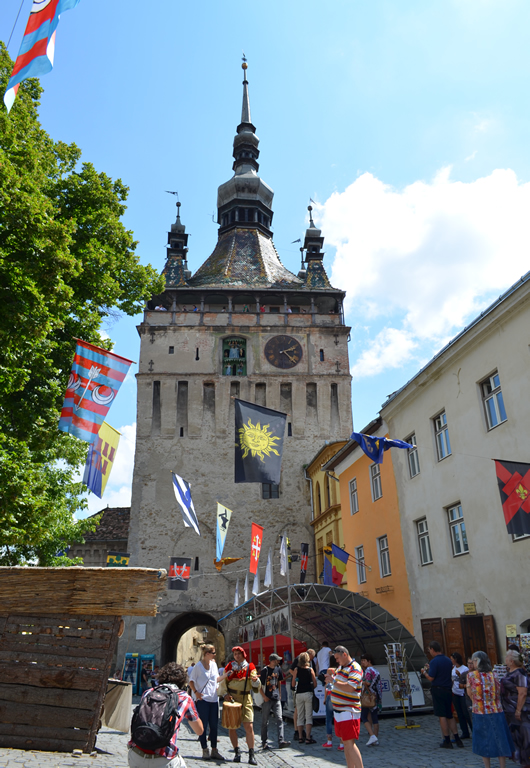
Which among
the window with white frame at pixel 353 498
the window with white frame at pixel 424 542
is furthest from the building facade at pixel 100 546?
the window with white frame at pixel 424 542

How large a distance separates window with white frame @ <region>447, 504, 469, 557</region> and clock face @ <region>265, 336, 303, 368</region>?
837 inches

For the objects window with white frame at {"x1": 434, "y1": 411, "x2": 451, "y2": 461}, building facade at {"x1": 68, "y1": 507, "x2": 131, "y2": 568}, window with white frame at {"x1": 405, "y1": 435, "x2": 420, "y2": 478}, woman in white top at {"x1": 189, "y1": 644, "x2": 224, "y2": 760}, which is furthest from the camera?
building facade at {"x1": 68, "y1": 507, "x2": 131, "y2": 568}

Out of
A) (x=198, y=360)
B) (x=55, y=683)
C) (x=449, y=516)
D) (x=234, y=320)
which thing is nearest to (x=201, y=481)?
(x=198, y=360)

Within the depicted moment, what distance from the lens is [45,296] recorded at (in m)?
10.8

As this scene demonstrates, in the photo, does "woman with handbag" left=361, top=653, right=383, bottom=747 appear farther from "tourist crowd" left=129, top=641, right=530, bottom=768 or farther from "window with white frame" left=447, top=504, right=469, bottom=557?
"window with white frame" left=447, top=504, right=469, bottom=557

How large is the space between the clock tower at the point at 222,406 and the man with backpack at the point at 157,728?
1043 inches

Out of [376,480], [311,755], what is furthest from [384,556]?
[311,755]

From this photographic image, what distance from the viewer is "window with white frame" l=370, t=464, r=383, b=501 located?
19.9m

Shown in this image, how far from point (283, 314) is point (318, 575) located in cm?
1590

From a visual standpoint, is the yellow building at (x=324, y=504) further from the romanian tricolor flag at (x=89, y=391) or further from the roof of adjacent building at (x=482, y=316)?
the romanian tricolor flag at (x=89, y=391)

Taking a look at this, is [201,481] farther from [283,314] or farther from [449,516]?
[449,516]

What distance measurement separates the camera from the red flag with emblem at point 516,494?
33.2 feet

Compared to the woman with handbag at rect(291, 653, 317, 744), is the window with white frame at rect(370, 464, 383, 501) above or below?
above

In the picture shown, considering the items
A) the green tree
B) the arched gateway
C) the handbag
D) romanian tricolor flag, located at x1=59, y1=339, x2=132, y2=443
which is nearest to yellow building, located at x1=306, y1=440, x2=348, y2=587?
the arched gateway
